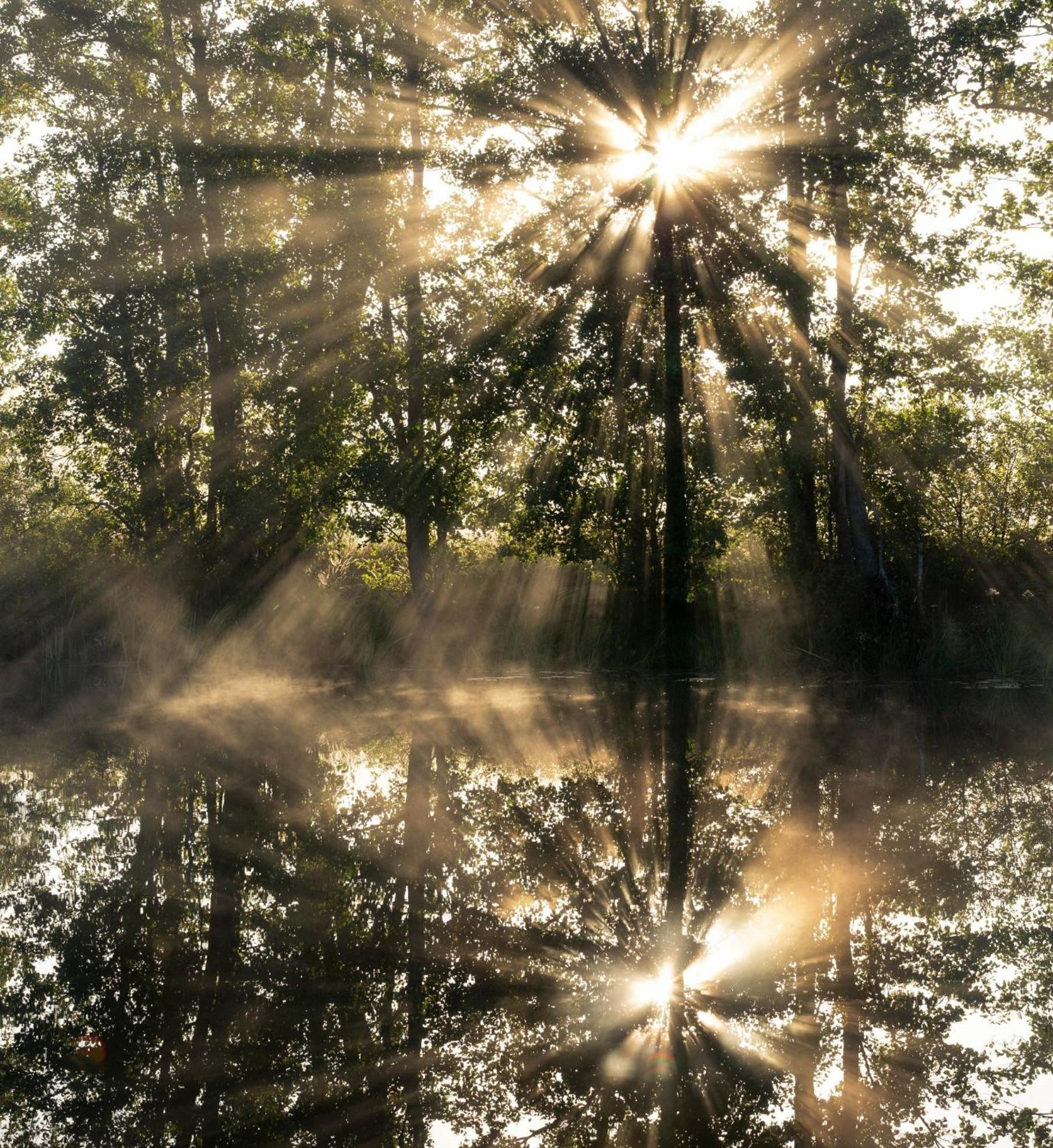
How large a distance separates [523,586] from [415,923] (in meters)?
12.8

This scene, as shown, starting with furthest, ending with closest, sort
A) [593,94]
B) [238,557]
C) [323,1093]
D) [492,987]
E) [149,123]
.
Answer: [149,123], [238,557], [593,94], [492,987], [323,1093]

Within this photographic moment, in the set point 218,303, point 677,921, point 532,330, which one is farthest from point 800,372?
point 677,921

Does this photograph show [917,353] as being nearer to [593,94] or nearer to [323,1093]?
[593,94]

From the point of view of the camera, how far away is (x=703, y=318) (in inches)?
596

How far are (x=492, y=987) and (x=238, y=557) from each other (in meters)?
15.0

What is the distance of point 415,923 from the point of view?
278 centimetres

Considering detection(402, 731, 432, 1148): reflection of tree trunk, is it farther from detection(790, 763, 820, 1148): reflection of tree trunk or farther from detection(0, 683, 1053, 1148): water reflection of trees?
detection(790, 763, 820, 1148): reflection of tree trunk

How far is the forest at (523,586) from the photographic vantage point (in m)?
2.07

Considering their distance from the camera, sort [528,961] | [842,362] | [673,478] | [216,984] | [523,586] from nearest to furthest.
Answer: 1. [216,984]
2. [528,961]
3. [673,478]
4. [842,362]
5. [523,586]

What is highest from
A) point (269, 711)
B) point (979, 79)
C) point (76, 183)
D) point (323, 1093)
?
point (76, 183)

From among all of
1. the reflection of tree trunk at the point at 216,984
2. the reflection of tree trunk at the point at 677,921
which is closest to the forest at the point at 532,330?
the reflection of tree trunk at the point at 677,921

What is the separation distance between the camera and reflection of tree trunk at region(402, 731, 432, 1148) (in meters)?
1.82

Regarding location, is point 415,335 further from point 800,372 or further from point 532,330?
point 800,372

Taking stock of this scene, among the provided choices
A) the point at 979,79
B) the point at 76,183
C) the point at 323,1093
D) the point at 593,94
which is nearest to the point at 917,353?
the point at 979,79
